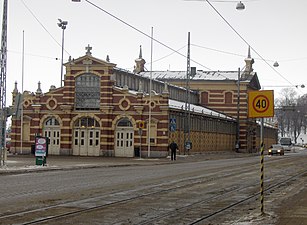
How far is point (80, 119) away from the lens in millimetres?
57969

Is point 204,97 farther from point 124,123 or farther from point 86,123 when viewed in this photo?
point 86,123

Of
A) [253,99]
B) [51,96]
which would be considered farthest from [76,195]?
[51,96]

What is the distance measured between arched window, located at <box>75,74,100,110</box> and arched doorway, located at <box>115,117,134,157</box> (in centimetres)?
294

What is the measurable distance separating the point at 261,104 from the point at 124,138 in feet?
140

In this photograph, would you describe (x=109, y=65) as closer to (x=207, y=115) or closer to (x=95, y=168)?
(x=207, y=115)

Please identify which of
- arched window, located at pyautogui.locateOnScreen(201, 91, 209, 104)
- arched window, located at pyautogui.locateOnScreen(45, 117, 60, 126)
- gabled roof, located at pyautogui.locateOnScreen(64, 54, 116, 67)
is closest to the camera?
gabled roof, located at pyautogui.locateOnScreen(64, 54, 116, 67)

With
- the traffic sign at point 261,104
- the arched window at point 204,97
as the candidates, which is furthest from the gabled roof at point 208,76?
the traffic sign at point 261,104

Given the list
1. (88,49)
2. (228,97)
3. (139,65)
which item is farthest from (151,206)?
(139,65)

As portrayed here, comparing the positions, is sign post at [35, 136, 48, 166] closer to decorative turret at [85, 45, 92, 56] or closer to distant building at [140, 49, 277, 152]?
decorative turret at [85, 45, 92, 56]

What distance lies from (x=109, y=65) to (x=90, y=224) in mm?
44662

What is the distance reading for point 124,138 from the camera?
186ft

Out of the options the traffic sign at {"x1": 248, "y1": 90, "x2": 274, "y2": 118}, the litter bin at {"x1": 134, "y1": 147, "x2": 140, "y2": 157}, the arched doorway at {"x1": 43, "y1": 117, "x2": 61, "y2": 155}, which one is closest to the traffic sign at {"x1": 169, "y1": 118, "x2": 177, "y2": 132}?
the litter bin at {"x1": 134, "y1": 147, "x2": 140, "y2": 157}

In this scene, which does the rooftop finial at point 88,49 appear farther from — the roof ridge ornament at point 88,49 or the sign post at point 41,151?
the sign post at point 41,151

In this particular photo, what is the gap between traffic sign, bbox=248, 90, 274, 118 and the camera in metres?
14.3
